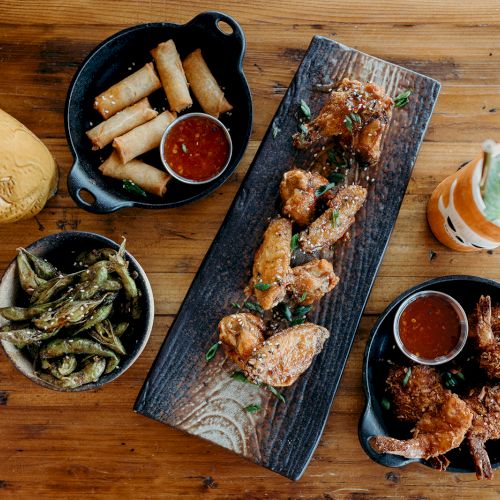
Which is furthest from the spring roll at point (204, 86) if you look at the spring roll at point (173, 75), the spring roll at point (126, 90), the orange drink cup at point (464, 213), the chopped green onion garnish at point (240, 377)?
the chopped green onion garnish at point (240, 377)

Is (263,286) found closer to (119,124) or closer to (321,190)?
(321,190)

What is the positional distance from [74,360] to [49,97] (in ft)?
3.42

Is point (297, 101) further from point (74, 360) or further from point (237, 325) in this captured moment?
point (74, 360)

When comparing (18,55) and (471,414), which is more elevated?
(18,55)

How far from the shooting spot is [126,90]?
2.21 metres

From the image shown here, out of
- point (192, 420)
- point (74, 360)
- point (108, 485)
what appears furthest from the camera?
point (108, 485)

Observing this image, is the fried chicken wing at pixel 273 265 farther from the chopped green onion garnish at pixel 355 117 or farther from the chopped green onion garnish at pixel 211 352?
the chopped green onion garnish at pixel 355 117

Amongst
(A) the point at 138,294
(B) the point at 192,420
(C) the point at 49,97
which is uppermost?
(C) the point at 49,97

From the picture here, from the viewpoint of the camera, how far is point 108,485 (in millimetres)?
2312

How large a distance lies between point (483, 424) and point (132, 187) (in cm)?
149

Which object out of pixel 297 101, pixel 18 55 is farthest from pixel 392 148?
pixel 18 55

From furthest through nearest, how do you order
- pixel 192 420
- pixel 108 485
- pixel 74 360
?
1. pixel 108 485
2. pixel 192 420
3. pixel 74 360

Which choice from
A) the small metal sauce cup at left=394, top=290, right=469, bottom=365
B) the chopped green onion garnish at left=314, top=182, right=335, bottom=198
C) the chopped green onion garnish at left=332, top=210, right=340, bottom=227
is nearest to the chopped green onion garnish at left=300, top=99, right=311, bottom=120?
the chopped green onion garnish at left=314, top=182, right=335, bottom=198

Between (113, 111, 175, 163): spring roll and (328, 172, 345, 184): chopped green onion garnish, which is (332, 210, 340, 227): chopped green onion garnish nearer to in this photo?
(328, 172, 345, 184): chopped green onion garnish
